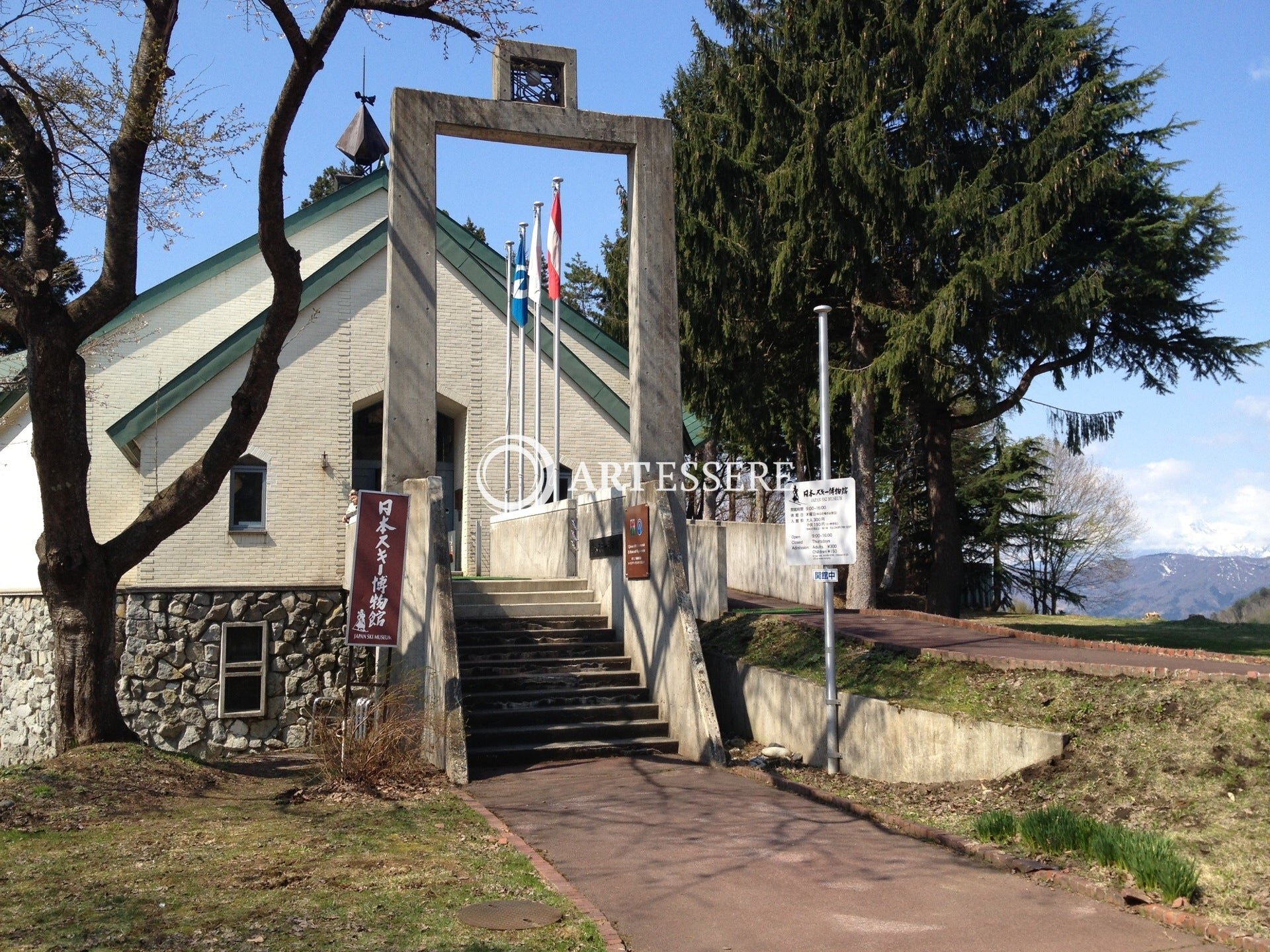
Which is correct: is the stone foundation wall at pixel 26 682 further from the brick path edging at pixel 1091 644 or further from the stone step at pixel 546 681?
the brick path edging at pixel 1091 644

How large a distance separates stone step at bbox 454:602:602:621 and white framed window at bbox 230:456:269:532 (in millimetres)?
7786

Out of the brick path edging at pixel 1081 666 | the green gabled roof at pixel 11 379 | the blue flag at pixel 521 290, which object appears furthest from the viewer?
the green gabled roof at pixel 11 379

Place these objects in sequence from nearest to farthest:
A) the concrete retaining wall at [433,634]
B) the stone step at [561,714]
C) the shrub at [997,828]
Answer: the shrub at [997,828], the concrete retaining wall at [433,634], the stone step at [561,714]

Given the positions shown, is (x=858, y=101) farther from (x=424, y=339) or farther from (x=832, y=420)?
(x=424, y=339)

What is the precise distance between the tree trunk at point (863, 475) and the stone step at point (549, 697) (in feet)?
26.0

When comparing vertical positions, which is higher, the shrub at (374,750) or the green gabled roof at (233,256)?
the green gabled roof at (233,256)

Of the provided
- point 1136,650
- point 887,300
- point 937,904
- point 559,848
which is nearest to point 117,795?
point 559,848

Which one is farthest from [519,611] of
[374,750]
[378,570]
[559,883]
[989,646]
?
[559,883]

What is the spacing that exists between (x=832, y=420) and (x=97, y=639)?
16923mm

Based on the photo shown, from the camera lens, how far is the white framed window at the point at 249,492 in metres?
20.9

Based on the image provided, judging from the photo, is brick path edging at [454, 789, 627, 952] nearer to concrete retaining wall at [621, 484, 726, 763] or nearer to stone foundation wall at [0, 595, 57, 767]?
concrete retaining wall at [621, 484, 726, 763]

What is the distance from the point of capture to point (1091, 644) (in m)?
12.3

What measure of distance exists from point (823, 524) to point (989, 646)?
293 cm

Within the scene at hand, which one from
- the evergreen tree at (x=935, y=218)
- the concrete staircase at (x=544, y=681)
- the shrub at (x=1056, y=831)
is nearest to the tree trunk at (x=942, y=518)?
the evergreen tree at (x=935, y=218)
